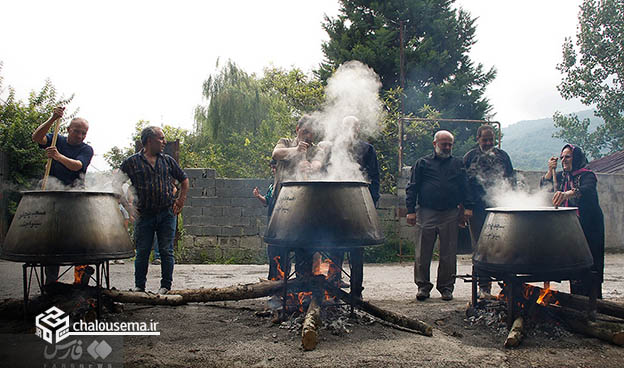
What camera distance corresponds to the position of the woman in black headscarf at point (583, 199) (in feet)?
14.5

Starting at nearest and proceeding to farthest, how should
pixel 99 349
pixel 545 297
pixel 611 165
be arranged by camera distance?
pixel 99 349 < pixel 545 297 < pixel 611 165

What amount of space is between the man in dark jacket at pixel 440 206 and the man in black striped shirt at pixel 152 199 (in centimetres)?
267

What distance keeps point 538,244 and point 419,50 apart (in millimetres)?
15568

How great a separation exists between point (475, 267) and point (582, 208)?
1.47 m

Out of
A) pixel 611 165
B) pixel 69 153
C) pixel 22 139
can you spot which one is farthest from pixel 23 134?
pixel 611 165

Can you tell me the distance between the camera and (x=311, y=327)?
10.5 feet

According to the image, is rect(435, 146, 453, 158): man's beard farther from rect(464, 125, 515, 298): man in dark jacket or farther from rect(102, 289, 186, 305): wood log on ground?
rect(102, 289, 186, 305): wood log on ground

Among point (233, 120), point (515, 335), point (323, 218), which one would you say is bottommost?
point (515, 335)

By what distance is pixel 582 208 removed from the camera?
4.52 m

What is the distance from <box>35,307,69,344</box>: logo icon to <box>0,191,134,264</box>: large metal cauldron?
420 millimetres

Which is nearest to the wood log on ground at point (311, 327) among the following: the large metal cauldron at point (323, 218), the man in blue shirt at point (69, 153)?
the large metal cauldron at point (323, 218)

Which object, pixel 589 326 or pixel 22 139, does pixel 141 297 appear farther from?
pixel 22 139

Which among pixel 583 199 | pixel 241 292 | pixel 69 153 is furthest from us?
pixel 583 199

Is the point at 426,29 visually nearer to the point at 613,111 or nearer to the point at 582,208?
the point at 613,111
